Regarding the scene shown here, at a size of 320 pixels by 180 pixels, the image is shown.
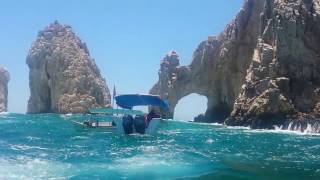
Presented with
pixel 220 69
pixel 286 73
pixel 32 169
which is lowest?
pixel 32 169

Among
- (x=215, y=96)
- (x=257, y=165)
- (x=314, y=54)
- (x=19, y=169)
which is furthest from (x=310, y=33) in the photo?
(x=19, y=169)

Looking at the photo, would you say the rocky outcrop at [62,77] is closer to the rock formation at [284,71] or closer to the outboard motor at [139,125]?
the rock formation at [284,71]

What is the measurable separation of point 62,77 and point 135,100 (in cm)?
10907

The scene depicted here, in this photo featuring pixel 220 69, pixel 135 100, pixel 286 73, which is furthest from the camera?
pixel 220 69

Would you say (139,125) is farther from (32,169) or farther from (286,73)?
(286,73)

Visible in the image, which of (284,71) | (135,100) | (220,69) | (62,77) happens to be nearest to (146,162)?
(135,100)

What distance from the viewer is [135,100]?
190 ft

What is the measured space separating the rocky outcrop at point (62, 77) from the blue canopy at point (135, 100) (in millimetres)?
98075

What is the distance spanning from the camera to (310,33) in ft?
285

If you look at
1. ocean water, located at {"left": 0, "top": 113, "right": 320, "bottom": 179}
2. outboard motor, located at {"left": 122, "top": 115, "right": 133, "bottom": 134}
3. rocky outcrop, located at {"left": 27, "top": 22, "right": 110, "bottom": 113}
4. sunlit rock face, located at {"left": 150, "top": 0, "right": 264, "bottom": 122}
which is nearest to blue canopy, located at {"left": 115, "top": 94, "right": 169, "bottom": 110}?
outboard motor, located at {"left": 122, "top": 115, "right": 133, "bottom": 134}

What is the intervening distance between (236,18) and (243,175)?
299 ft

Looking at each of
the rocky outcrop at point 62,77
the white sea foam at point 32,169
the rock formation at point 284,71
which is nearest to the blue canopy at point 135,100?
the white sea foam at point 32,169

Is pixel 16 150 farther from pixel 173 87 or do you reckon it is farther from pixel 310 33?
pixel 173 87

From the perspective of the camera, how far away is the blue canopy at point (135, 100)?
57375mm
